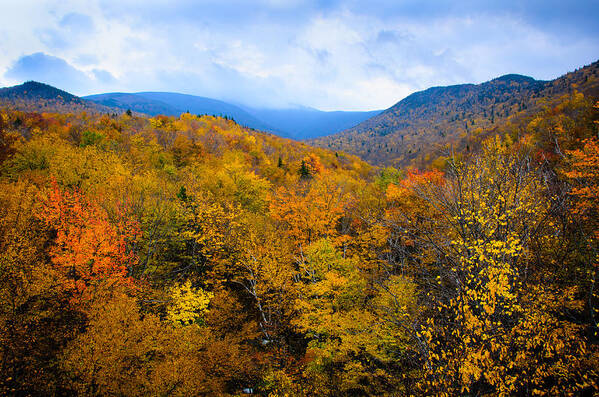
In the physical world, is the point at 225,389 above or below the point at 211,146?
below

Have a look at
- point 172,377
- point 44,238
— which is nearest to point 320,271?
point 172,377

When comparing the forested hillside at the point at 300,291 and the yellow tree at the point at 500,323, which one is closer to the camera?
the yellow tree at the point at 500,323

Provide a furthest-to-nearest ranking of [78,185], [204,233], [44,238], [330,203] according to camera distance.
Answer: [330,203], [78,185], [204,233], [44,238]

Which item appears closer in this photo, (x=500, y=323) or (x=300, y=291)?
(x=500, y=323)

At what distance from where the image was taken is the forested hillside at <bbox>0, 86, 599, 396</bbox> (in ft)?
35.5

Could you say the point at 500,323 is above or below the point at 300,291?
above

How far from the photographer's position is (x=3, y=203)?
2303cm

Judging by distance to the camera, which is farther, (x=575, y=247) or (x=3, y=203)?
(x=3, y=203)

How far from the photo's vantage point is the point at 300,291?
22141mm

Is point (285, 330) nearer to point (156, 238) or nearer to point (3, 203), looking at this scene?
point (156, 238)

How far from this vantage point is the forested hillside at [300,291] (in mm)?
10812

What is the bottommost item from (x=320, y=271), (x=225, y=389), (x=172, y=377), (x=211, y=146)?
(x=225, y=389)

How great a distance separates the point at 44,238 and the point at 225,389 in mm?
18704

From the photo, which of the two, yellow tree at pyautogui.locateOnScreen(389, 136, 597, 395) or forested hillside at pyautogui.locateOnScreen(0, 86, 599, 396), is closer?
yellow tree at pyautogui.locateOnScreen(389, 136, 597, 395)
